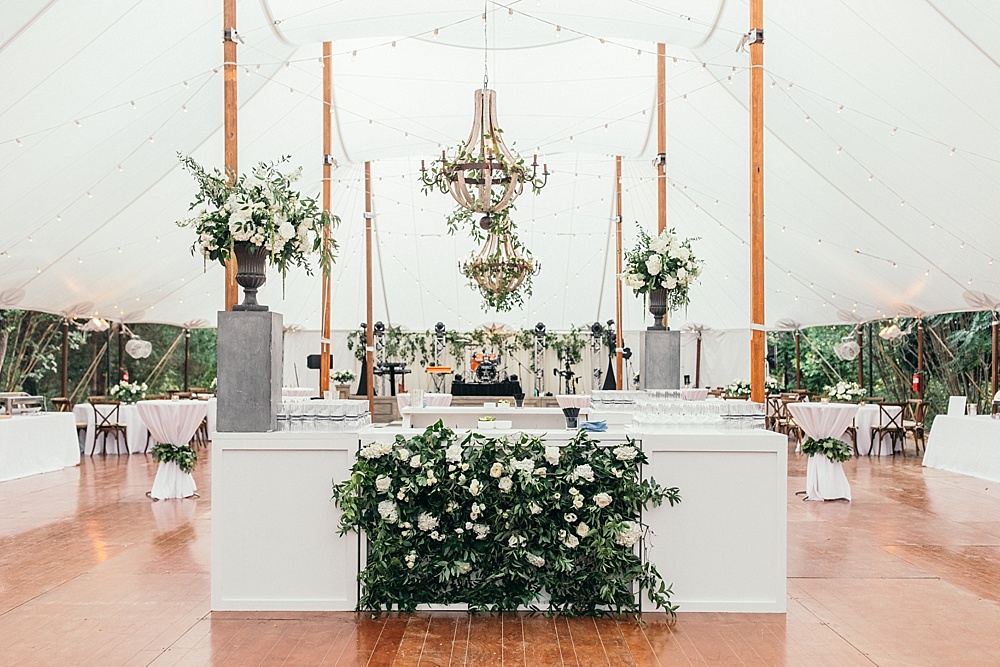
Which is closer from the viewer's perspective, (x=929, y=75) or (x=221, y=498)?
(x=221, y=498)

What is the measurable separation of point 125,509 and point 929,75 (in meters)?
7.84

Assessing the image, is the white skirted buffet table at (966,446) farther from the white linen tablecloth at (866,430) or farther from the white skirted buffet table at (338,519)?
the white skirted buffet table at (338,519)

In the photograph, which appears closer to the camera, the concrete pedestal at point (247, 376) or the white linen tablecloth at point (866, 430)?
the concrete pedestal at point (247, 376)

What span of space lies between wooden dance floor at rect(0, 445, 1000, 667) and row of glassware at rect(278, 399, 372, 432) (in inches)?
39.1

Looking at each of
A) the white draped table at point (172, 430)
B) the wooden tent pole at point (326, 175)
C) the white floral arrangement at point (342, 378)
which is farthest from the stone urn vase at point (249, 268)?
the white floral arrangement at point (342, 378)

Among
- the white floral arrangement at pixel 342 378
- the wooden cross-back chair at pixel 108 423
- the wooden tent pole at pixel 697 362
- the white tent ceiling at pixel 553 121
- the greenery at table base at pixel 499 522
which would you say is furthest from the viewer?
the wooden tent pole at pixel 697 362

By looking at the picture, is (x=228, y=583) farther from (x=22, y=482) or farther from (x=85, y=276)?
(x=85, y=276)

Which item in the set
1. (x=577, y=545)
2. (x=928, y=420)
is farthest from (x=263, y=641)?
(x=928, y=420)

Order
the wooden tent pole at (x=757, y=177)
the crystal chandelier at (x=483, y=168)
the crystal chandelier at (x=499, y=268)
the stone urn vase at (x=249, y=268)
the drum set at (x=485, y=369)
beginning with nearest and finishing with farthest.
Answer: the stone urn vase at (x=249, y=268) → the crystal chandelier at (x=483, y=168) → the wooden tent pole at (x=757, y=177) → the crystal chandelier at (x=499, y=268) → the drum set at (x=485, y=369)

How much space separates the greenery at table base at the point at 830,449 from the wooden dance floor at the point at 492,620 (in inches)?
50.7

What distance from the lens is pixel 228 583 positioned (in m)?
4.82

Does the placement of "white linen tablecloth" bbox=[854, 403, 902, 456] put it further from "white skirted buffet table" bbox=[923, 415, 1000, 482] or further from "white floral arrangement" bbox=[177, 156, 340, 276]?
"white floral arrangement" bbox=[177, 156, 340, 276]

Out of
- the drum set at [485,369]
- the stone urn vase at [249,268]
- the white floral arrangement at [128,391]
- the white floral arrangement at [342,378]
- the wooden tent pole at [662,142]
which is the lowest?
the white floral arrangement at [128,391]

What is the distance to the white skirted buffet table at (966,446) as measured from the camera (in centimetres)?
1022
